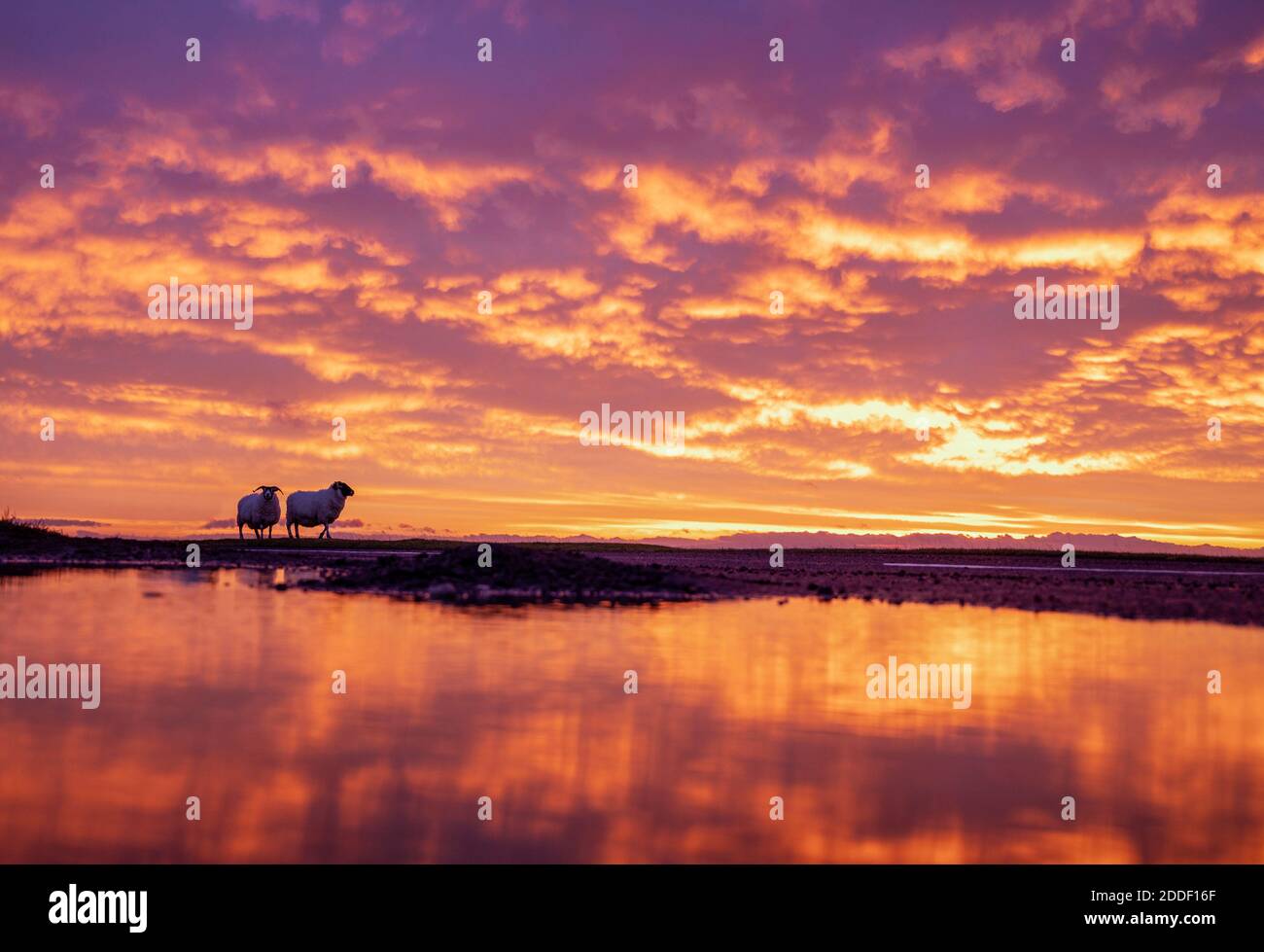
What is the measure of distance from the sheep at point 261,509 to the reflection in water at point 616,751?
45.9 meters

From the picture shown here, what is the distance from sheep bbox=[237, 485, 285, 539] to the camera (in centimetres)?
6619

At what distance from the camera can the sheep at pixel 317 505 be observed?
6644cm

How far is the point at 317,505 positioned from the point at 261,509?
3.63m

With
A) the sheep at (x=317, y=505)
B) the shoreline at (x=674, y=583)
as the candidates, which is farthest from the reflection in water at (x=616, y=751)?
the sheep at (x=317, y=505)

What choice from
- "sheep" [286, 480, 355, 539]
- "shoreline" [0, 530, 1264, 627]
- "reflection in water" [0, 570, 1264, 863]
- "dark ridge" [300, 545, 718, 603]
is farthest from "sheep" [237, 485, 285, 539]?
"reflection in water" [0, 570, 1264, 863]

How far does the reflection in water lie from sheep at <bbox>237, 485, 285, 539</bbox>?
1809 inches

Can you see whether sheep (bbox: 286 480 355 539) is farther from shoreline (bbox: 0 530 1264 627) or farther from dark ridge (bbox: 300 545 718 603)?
dark ridge (bbox: 300 545 718 603)

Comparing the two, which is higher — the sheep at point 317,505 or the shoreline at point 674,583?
the sheep at point 317,505

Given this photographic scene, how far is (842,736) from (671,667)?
521 centimetres

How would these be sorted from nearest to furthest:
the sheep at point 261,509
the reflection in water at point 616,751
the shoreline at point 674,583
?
the reflection in water at point 616,751, the shoreline at point 674,583, the sheep at point 261,509

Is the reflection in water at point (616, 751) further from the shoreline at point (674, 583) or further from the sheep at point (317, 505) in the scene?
the sheep at point (317, 505)

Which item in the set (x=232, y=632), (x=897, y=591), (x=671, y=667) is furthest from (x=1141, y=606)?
(x=232, y=632)

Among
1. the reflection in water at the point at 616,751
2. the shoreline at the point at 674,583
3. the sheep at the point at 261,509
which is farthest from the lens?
the sheep at the point at 261,509
